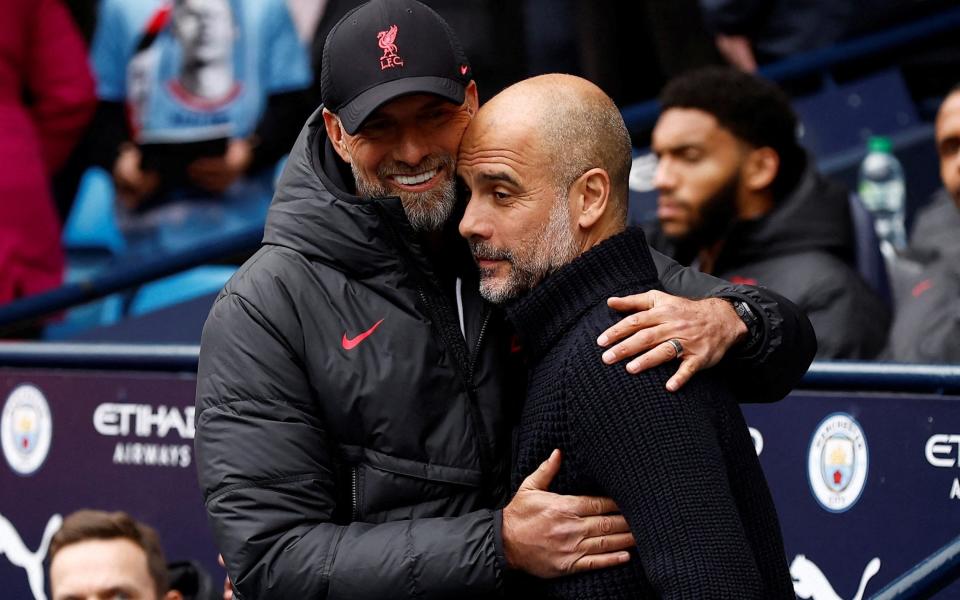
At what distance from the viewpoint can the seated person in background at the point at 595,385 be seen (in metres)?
2.54

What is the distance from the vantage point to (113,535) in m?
4.43

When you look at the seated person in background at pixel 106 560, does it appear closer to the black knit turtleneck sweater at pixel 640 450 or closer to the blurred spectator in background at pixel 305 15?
the black knit turtleneck sweater at pixel 640 450

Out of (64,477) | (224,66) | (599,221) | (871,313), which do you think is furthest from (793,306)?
(224,66)

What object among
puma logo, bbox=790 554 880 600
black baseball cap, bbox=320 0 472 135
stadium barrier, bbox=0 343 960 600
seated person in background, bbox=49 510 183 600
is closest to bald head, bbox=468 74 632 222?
black baseball cap, bbox=320 0 472 135

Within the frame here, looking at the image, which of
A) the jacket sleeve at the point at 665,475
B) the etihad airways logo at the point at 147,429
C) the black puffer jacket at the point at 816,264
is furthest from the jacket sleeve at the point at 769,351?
the etihad airways logo at the point at 147,429

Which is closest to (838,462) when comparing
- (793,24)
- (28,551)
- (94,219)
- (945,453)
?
(945,453)

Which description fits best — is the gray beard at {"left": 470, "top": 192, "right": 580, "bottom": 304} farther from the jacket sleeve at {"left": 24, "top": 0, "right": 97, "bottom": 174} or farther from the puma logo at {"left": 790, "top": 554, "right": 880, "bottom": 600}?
the jacket sleeve at {"left": 24, "top": 0, "right": 97, "bottom": 174}

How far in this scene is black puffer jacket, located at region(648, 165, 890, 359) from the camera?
16.9 ft

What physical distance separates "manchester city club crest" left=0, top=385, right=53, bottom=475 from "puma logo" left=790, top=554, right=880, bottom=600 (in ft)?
8.26

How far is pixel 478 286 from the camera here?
3135 mm

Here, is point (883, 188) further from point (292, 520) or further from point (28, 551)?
point (292, 520)

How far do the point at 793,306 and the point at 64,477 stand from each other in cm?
279

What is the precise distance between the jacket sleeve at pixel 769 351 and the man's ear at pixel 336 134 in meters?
0.84

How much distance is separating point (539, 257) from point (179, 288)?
4.50 m
